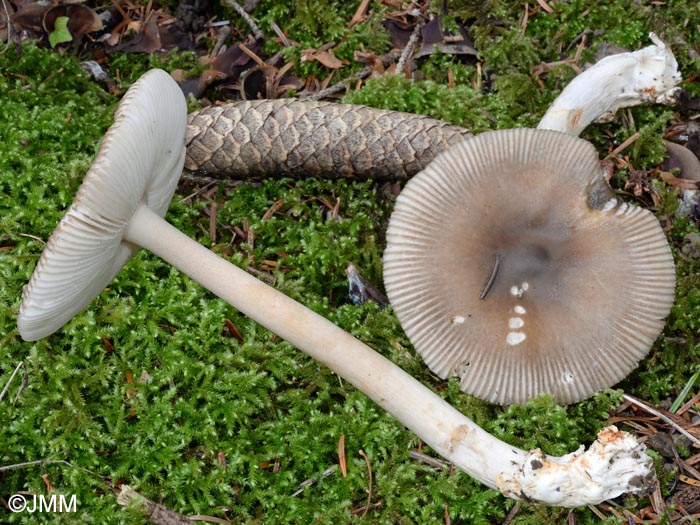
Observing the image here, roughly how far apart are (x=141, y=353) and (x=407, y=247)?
4.00 feet

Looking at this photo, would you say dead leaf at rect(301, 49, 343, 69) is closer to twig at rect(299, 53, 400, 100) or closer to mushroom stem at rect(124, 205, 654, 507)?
twig at rect(299, 53, 400, 100)

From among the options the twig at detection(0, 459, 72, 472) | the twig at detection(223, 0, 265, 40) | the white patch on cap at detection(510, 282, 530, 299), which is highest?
the twig at detection(223, 0, 265, 40)

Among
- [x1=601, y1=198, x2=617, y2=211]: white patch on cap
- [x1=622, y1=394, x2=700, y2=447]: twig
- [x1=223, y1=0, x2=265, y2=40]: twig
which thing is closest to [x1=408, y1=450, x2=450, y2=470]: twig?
[x1=622, y1=394, x2=700, y2=447]: twig

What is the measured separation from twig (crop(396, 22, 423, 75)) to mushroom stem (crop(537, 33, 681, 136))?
831 mm

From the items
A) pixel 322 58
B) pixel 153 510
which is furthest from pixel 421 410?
pixel 322 58

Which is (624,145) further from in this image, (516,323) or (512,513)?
(512,513)

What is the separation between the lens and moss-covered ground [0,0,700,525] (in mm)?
2535

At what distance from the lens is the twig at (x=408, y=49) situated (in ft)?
11.3

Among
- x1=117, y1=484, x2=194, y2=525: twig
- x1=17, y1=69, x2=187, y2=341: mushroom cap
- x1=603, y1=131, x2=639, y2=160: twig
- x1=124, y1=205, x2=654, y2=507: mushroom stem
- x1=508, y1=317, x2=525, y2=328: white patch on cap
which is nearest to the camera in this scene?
x1=17, y1=69, x2=187, y2=341: mushroom cap

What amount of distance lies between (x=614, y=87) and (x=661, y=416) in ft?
5.16


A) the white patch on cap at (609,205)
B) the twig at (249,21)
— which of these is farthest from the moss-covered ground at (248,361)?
the twig at (249,21)

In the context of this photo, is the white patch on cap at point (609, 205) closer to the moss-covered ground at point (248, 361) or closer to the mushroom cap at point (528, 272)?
the mushroom cap at point (528, 272)

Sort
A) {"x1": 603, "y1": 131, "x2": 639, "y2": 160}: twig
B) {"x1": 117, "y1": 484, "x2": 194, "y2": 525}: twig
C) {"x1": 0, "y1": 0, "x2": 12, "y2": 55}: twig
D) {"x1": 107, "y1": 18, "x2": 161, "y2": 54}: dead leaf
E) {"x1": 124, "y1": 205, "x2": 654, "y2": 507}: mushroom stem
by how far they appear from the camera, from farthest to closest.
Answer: {"x1": 107, "y1": 18, "x2": 161, "y2": 54}: dead leaf < {"x1": 0, "y1": 0, "x2": 12, "y2": 55}: twig < {"x1": 603, "y1": 131, "x2": 639, "y2": 160}: twig < {"x1": 117, "y1": 484, "x2": 194, "y2": 525}: twig < {"x1": 124, "y1": 205, "x2": 654, "y2": 507}: mushroom stem

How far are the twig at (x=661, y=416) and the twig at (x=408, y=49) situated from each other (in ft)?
6.48
